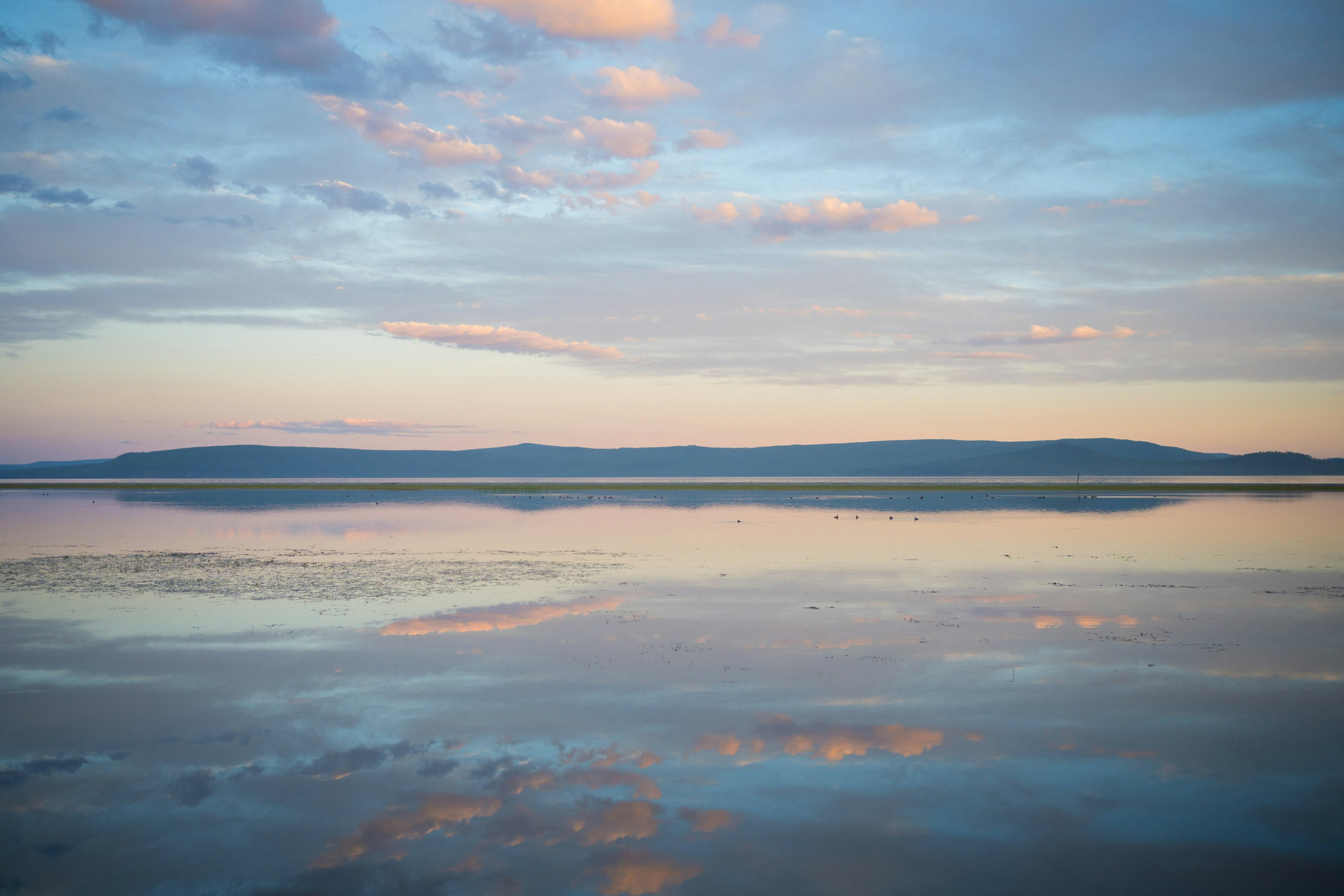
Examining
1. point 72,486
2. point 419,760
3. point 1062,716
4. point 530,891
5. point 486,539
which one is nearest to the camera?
point 530,891

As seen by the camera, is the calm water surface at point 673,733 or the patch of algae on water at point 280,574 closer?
the calm water surface at point 673,733

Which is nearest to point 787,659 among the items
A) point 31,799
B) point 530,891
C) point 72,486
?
point 530,891

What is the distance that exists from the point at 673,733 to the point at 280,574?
19.8m

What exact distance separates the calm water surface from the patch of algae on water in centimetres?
27

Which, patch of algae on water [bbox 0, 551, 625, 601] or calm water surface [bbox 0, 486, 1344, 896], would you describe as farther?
patch of algae on water [bbox 0, 551, 625, 601]

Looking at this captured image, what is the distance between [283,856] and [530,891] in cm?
241

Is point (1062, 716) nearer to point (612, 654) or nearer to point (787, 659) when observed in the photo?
point (787, 659)

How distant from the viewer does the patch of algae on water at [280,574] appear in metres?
22.9

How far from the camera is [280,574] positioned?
86.7ft

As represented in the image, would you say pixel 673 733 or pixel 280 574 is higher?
pixel 673 733

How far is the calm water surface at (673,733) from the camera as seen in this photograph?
24.8 ft

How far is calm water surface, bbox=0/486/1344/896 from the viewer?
7574mm

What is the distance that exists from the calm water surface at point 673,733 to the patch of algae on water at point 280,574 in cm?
Answer: 27

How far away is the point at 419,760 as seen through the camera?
9945mm
